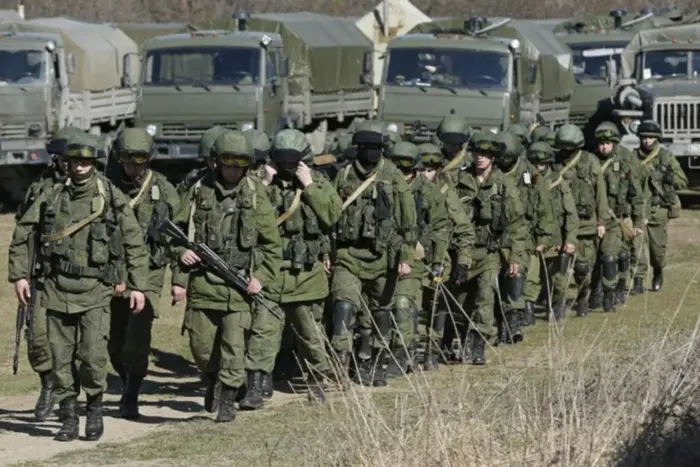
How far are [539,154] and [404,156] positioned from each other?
127 inches

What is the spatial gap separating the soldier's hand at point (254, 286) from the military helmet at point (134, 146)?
4.14 feet

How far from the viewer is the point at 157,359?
15758 mm

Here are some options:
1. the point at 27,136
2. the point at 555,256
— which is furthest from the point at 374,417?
the point at 27,136

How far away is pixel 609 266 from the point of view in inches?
710

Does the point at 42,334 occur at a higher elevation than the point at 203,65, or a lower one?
higher

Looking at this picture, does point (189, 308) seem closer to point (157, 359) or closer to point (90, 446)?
point (90, 446)

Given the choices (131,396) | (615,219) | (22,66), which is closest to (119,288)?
(131,396)

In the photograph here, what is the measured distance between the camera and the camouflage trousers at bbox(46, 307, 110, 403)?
10953 mm

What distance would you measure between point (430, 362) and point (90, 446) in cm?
346

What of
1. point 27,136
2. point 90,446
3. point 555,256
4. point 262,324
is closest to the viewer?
point 90,446

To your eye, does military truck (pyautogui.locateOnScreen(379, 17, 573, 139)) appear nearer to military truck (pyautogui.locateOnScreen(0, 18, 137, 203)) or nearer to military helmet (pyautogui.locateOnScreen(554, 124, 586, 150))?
military truck (pyautogui.locateOnScreen(0, 18, 137, 203))

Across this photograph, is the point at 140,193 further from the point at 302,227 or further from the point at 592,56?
the point at 592,56

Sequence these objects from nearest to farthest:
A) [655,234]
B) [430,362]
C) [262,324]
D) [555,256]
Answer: [262,324], [430,362], [555,256], [655,234]

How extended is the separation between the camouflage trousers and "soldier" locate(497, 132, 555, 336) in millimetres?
4983
